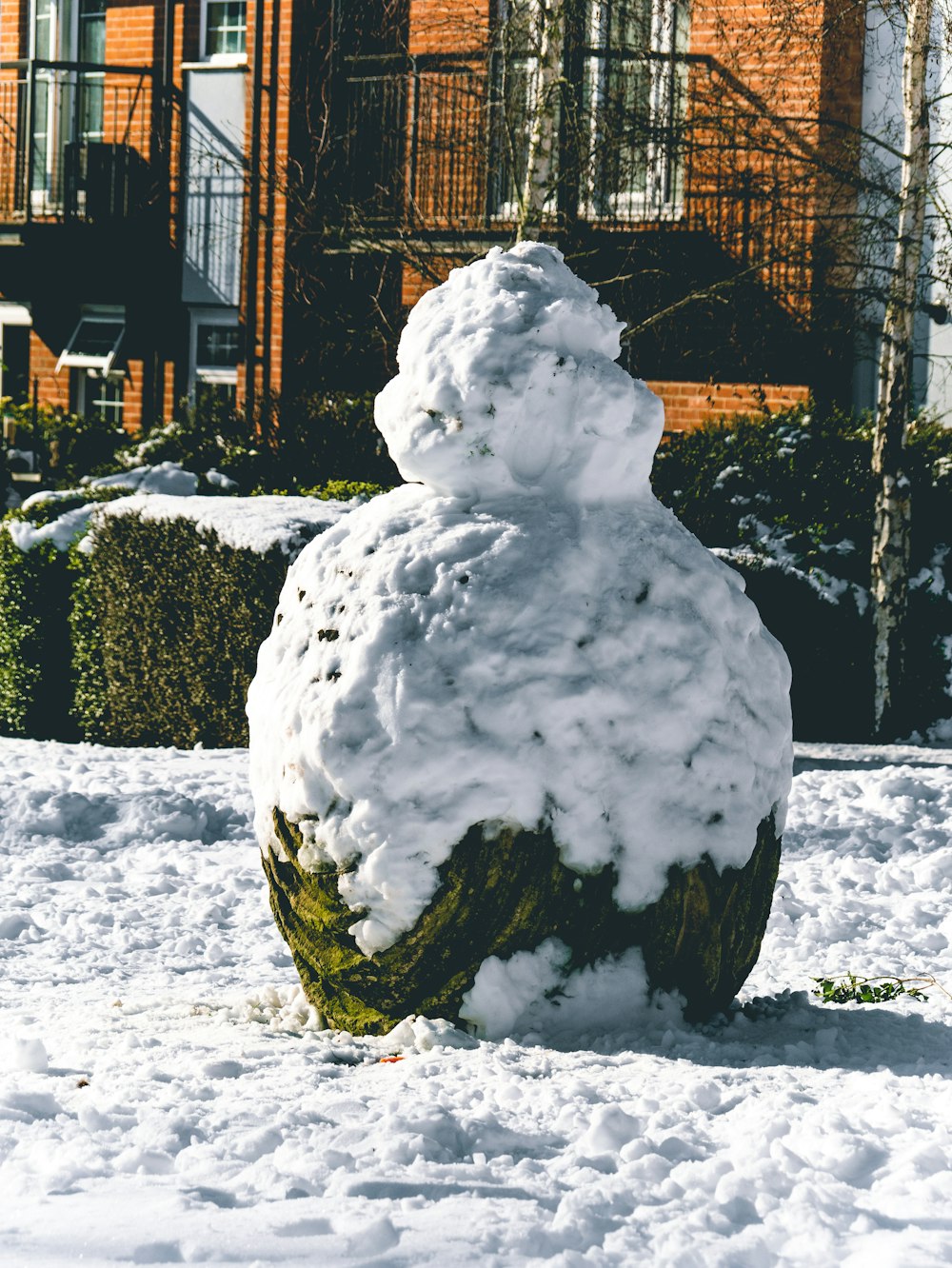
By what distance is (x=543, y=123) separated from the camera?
957 cm

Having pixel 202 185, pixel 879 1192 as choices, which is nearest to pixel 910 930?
pixel 879 1192

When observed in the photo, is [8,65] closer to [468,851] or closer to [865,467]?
[865,467]

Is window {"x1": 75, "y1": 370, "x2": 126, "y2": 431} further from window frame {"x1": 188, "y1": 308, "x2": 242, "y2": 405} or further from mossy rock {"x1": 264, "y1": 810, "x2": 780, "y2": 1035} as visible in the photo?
mossy rock {"x1": 264, "y1": 810, "x2": 780, "y2": 1035}

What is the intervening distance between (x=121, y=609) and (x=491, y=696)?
6106 mm

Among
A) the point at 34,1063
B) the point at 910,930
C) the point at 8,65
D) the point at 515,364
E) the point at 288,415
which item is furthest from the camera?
the point at 8,65

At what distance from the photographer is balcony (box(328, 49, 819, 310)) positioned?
31.2ft

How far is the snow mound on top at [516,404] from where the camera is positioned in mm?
3916

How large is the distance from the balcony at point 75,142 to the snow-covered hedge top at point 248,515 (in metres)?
8.15

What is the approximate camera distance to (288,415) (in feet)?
45.0

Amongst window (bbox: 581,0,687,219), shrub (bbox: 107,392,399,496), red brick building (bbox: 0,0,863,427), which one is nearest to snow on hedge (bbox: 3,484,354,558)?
shrub (bbox: 107,392,399,496)

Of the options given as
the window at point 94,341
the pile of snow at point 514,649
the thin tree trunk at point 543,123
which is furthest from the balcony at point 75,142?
the pile of snow at point 514,649

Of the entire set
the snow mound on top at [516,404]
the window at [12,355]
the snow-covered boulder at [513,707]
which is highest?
the window at [12,355]

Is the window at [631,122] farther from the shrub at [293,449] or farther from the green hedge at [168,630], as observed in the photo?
the green hedge at [168,630]

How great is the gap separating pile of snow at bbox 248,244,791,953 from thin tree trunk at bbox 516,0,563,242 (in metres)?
5.63
